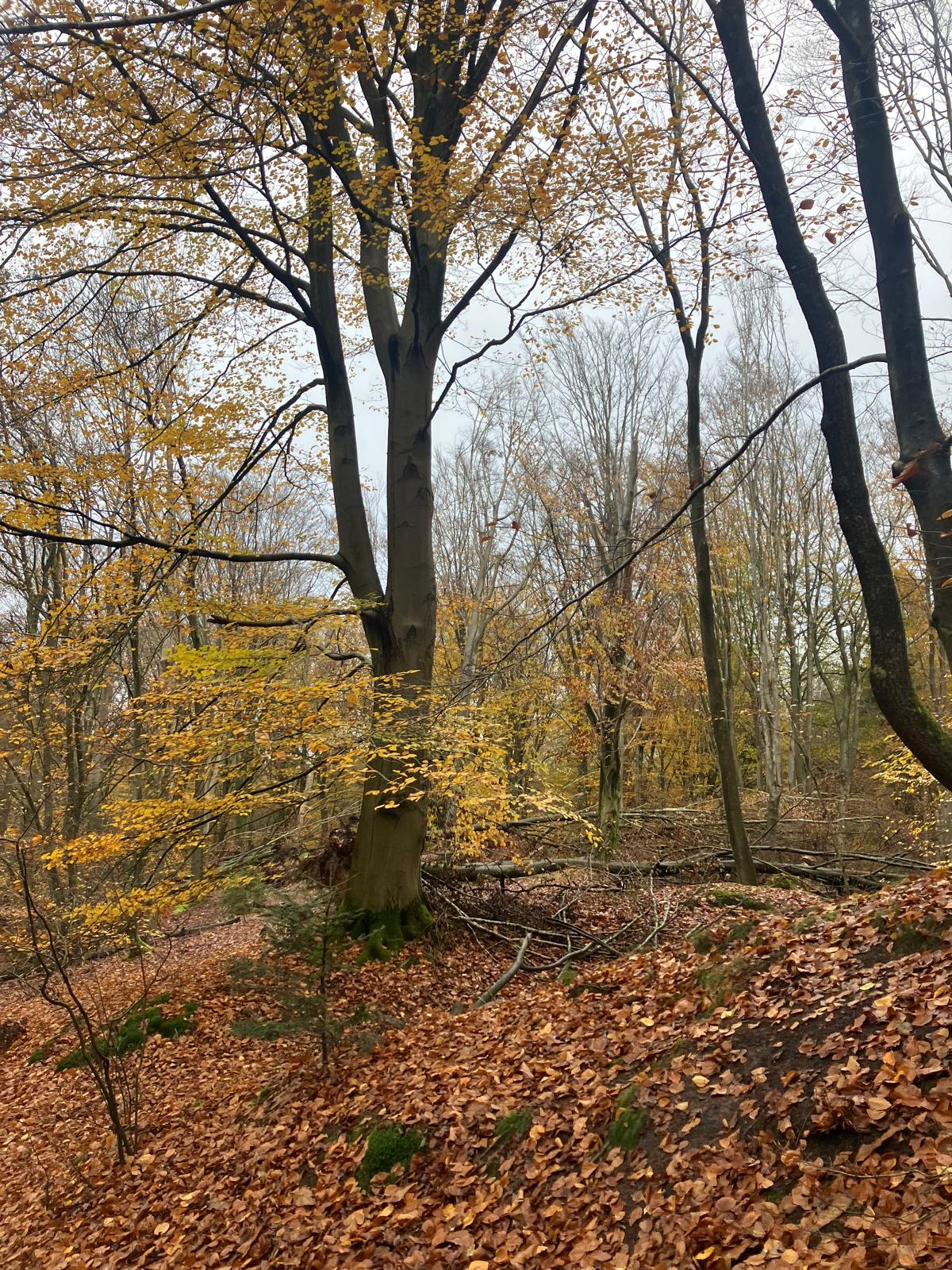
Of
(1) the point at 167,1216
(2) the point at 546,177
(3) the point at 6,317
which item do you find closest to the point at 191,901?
(1) the point at 167,1216

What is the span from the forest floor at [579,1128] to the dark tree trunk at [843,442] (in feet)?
3.85

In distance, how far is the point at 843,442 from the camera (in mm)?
4496

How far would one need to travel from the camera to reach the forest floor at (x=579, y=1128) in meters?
2.91

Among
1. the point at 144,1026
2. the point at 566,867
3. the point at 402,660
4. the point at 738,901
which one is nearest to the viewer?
the point at 144,1026

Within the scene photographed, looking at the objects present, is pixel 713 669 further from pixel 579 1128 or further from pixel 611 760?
pixel 579 1128

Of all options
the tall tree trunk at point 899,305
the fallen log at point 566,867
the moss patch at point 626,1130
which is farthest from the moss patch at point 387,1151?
the fallen log at point 566,867

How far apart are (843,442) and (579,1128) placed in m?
4.25

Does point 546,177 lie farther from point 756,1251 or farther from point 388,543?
point 756,1251

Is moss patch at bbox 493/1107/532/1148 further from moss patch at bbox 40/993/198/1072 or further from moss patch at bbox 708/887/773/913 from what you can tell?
moss patch at bbox 708/887/773/913

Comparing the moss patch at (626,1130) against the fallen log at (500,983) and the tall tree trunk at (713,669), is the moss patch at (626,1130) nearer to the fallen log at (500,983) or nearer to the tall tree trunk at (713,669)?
the fallen log at (500,983)

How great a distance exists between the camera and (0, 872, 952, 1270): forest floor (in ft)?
9.56

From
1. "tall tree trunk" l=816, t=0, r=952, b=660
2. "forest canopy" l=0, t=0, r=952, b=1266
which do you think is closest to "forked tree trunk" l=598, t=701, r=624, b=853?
"forest canopy" l=0, t=0, r=952, b=1266

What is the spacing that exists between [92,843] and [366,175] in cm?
762

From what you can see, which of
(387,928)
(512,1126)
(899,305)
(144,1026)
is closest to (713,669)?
(387,928)
